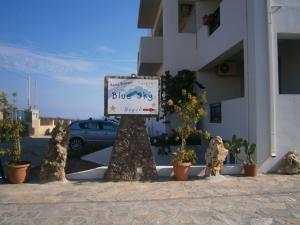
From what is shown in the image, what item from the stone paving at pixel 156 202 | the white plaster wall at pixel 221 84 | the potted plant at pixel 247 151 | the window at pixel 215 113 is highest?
the white plaster wall at pixel 221 84

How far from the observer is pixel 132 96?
8.48m

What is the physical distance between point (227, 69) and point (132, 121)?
22.5ft

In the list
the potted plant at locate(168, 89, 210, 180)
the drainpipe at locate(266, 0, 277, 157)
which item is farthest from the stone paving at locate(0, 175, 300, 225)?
the drainpipe at locate(266, 0, 277, 157)

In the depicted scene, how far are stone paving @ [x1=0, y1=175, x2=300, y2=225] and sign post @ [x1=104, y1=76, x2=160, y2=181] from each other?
0.37m

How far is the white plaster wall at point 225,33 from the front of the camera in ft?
31.9

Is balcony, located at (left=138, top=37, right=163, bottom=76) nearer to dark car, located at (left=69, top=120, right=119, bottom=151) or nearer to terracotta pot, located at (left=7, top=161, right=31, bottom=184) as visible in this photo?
dark car, located at (left=69, top=120, right=119, bottom=151)

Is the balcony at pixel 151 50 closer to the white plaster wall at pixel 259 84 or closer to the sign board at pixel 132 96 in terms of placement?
the white plaster wall at pixel 259 84

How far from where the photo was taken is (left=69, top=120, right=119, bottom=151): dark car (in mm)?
16516

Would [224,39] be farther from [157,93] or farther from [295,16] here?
[157,93]

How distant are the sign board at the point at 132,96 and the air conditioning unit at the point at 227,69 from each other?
5.95 meters

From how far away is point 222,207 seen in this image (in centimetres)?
596

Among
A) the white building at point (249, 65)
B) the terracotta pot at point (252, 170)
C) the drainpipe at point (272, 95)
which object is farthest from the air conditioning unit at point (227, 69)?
the terracotta pot at point (252, 170)

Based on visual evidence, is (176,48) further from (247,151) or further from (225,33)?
(247,151)

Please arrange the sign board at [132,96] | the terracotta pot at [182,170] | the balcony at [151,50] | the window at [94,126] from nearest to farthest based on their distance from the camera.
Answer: the terracotta pot at [182,170], the sign board at [132,96], the balcony at [151,50], the window at [94,126]
